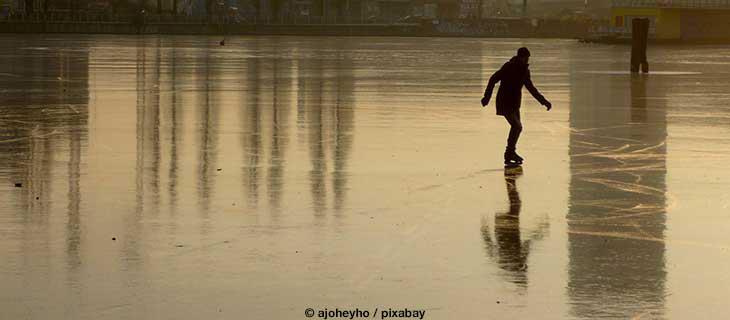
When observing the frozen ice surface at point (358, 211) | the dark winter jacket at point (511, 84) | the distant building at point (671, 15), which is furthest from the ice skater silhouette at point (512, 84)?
the distant building at point (671, 15)

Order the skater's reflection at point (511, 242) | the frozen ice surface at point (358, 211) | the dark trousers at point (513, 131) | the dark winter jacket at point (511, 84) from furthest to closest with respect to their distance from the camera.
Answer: the dark winter jacket at point (511, 84)
the dark trousers at point (513, 131)
the skater's reflection at point (511, 242)
the frozen ice surface at point (358, 211)

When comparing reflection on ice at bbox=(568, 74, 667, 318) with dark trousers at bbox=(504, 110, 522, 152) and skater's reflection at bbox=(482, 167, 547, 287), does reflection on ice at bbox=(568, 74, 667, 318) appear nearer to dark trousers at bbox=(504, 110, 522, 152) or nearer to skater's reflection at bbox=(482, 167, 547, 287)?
skater's reflection at bbox=(482, 167, 547, 287)

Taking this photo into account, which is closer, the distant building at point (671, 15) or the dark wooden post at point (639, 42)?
the dark wooden post at point (639, 42)

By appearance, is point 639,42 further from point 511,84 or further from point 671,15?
point 671,15

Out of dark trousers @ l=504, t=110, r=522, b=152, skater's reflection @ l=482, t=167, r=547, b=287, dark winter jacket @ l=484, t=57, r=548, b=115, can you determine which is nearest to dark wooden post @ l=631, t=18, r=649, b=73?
dark winter jacket @ l=484, t=57, r=548, b=115

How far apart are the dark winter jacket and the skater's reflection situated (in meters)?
4.00

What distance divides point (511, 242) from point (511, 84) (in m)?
6.77

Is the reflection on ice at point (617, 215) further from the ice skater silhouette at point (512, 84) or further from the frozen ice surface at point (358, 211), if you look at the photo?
the ice skater silhouette at point (512, 84)

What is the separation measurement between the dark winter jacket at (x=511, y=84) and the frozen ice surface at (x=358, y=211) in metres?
0.62

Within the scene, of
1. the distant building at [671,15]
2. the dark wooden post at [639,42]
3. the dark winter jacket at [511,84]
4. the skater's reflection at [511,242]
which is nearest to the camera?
the skater's reflection at [511,242]

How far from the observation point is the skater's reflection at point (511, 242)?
10.4 meters

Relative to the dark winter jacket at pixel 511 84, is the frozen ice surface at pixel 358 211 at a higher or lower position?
lower

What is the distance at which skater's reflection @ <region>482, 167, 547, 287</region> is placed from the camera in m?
10.4

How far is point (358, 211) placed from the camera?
13422mm
